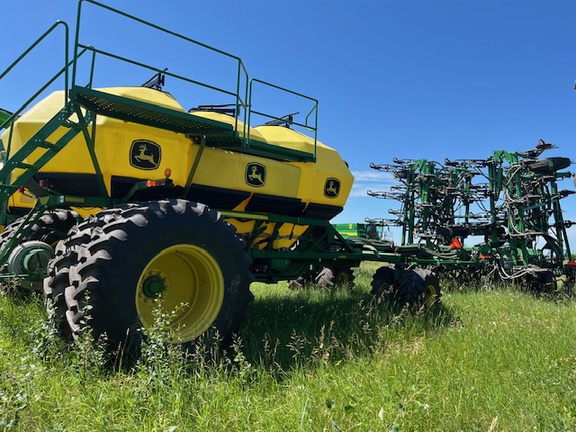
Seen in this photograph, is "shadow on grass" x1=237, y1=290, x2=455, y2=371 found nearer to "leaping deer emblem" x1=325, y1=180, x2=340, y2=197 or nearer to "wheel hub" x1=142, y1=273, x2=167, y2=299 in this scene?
"wheel hub" x1=142, y1=273, x2=167, y2=299

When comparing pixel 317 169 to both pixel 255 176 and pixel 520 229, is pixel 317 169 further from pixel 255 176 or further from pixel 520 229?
pixel 520 229

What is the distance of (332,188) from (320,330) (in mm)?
2484

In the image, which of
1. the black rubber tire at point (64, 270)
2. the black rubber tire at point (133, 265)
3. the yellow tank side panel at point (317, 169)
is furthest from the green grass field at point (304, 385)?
the yellow tank side panel at point (317, 169)

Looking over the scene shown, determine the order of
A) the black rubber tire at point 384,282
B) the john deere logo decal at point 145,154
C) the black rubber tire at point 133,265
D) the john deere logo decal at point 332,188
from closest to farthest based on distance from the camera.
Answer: the black rubber tire at point 133,265 < the john deere logo decal at point 145,154 < the john deere logo decal at point 332,188 < the black rubber tire at point 384,282

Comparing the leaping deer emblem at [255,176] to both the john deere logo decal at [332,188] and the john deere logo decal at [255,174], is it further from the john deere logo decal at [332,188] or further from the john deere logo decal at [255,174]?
the john deere logo decal at [332,188]

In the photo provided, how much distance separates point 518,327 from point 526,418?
11.1 feet

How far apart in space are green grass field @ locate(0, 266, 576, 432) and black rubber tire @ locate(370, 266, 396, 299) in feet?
7.70

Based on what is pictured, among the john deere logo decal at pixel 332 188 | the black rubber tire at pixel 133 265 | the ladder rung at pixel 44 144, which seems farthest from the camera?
the john deere logo decal at pixel 332 188

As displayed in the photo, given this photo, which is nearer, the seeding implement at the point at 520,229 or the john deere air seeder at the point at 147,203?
the john deere air seeder at the point at 147,203

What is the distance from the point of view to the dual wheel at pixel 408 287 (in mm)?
7223

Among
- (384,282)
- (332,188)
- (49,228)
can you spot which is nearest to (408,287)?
(384,282)

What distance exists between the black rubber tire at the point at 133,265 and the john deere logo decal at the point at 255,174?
149 cm

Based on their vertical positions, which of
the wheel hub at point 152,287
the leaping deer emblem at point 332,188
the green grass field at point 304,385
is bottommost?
the green grass field at point 304,385

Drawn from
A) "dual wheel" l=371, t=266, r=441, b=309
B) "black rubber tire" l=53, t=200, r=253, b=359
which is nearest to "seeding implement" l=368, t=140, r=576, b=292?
"dual wheel" l=371, t=266, r=441, b=309
